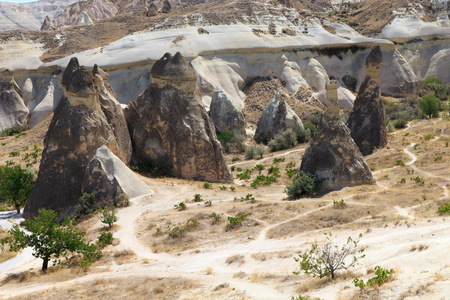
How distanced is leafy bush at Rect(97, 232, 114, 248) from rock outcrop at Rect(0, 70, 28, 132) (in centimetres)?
3022

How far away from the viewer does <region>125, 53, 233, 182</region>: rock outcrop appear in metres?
23.6

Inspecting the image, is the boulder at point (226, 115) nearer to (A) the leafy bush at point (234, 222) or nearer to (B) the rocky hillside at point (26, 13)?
(A) the leafy bush at point (234, 222)

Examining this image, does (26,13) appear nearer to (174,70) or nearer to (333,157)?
(174,70)

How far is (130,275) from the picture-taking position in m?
12.0

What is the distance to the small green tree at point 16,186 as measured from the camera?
20594mm

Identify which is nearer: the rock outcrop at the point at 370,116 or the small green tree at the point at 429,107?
the rock outcrop at the point at 370,116

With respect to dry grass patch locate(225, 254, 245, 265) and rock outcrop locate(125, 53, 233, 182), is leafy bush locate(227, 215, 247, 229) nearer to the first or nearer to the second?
dry grass patch locate(225, 254, 245, 265)

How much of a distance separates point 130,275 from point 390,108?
33.4 meters

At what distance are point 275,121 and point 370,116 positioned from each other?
10211 millimetres

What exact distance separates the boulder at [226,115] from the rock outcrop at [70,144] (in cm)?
1616

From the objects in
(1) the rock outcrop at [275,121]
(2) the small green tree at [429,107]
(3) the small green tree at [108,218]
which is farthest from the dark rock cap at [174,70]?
(2) the small green tree at [429,107]

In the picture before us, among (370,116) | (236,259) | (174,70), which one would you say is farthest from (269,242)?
(370,116)

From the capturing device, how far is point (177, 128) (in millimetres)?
23734

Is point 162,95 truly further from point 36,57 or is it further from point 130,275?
point 36,57
